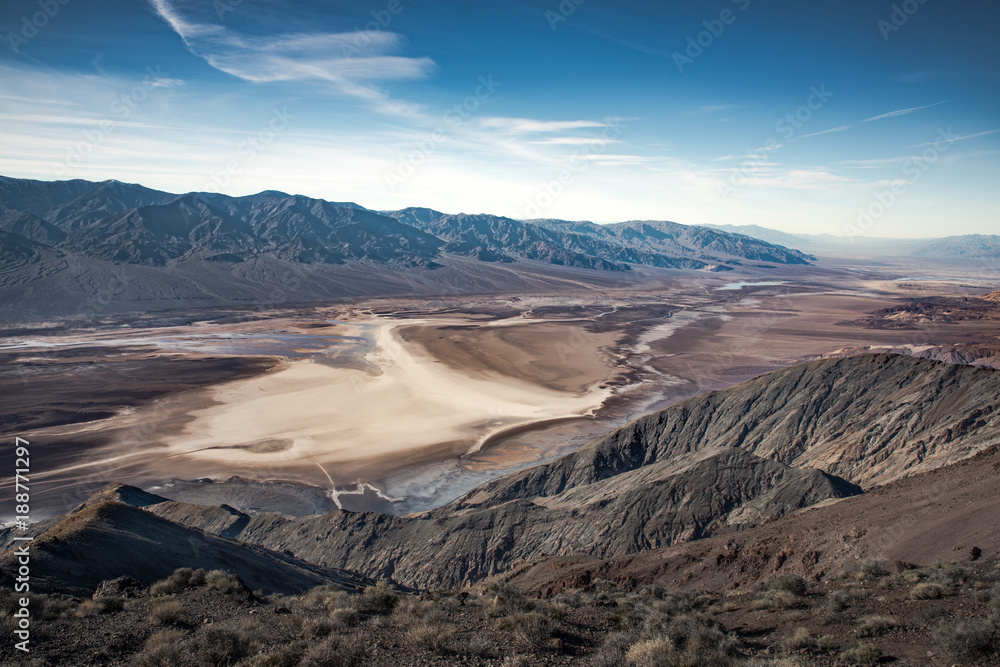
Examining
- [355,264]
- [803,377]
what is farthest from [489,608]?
[355,264]

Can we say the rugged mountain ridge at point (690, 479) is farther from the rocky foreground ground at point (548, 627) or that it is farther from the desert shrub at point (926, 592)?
the desert shrub at point (926, 592)

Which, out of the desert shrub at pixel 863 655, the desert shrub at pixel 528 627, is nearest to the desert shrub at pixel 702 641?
the desert shrub at pixel 863 655

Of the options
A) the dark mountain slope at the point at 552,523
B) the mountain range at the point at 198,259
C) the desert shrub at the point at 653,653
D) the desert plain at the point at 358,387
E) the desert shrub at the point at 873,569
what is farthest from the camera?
the mountain range at the point at 198,259

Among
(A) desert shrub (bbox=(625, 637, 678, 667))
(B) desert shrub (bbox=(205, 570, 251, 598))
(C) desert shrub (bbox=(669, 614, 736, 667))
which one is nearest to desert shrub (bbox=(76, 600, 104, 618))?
(B) desert shrub (bbox=(205, 570, 251, 598))

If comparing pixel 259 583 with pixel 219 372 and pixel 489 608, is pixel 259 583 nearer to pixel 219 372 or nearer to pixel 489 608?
pixel 489 608

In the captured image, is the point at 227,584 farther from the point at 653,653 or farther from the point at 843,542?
the point at 843,542
